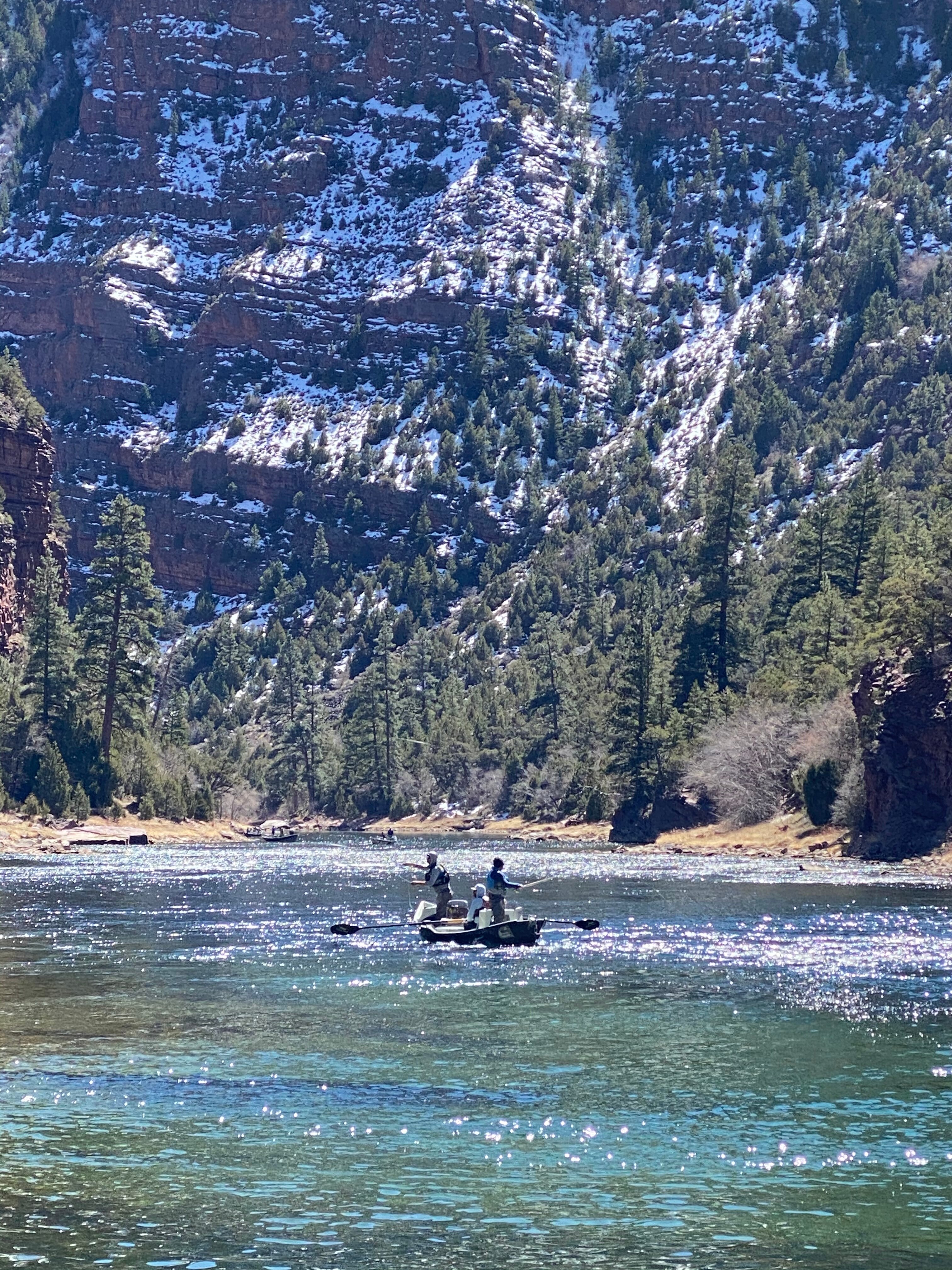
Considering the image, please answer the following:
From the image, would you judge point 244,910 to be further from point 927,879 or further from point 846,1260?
point 846,1260

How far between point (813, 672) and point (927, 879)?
42.4 metres

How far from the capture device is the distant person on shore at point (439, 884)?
50656 millimetres

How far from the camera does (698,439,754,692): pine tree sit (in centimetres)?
13900

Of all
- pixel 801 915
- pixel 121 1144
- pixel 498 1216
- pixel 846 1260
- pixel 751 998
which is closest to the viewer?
pixel 846 1260

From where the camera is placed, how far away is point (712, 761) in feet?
356

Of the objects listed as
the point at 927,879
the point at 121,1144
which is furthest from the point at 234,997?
the point at 927,879

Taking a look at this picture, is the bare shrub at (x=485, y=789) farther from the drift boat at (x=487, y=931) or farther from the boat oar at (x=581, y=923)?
the drift boat at (x=487, y=931)

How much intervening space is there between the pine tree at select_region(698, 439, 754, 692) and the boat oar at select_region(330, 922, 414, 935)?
291 ft

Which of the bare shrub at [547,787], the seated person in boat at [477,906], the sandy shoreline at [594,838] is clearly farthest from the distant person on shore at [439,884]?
the bare shrub at [547,787]

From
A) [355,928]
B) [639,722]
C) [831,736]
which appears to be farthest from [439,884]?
[639,722]

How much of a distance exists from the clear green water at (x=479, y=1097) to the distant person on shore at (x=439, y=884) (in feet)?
3.84

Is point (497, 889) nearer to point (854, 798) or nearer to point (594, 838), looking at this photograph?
point (854, 798)

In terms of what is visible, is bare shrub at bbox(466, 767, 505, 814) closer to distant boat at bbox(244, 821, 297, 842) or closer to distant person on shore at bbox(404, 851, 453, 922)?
distant boat at bbox(244, 821, 297, 842)

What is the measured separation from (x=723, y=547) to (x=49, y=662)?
51467 millimetres
